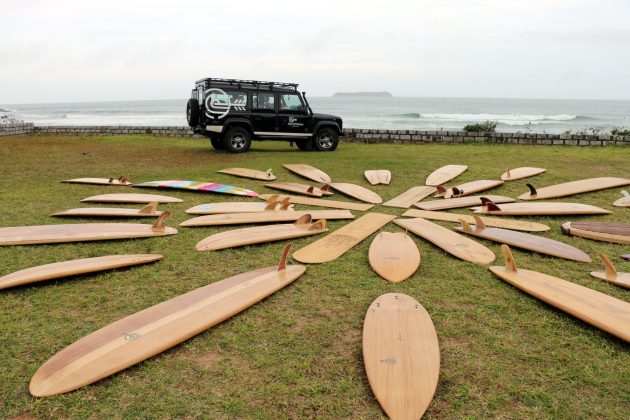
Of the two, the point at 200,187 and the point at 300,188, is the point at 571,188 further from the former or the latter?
the point at 200,187

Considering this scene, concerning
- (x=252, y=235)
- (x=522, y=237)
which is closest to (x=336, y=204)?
(x=252, y=235)

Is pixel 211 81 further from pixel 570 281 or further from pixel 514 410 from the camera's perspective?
pixel 514 410

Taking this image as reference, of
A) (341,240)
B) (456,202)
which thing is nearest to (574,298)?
(341,240)

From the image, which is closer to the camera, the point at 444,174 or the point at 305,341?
the point at 305,341

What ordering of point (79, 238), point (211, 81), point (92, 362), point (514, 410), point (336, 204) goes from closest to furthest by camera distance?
point (514, 410) < point (92, 362) < point (79, 238) < point (336, 204) < point (211, 81)

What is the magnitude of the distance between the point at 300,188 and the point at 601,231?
135 inches

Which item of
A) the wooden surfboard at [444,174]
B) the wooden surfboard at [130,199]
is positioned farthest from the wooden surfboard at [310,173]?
the wooden surfboard at [130,199]

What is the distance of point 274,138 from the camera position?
10.0 m

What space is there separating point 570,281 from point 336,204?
2.74m

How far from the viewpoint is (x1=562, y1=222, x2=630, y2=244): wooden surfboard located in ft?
12.5

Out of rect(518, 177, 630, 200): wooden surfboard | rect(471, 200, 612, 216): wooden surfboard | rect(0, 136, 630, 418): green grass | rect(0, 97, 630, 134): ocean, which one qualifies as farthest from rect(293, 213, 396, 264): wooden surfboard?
rect(0, 97, 630, 134): ocean

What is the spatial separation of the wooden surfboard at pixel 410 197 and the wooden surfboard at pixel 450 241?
75 cm

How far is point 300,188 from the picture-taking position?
5.93m

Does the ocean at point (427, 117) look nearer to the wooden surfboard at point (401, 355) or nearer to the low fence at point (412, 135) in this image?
the low fence at point (412, 135)
